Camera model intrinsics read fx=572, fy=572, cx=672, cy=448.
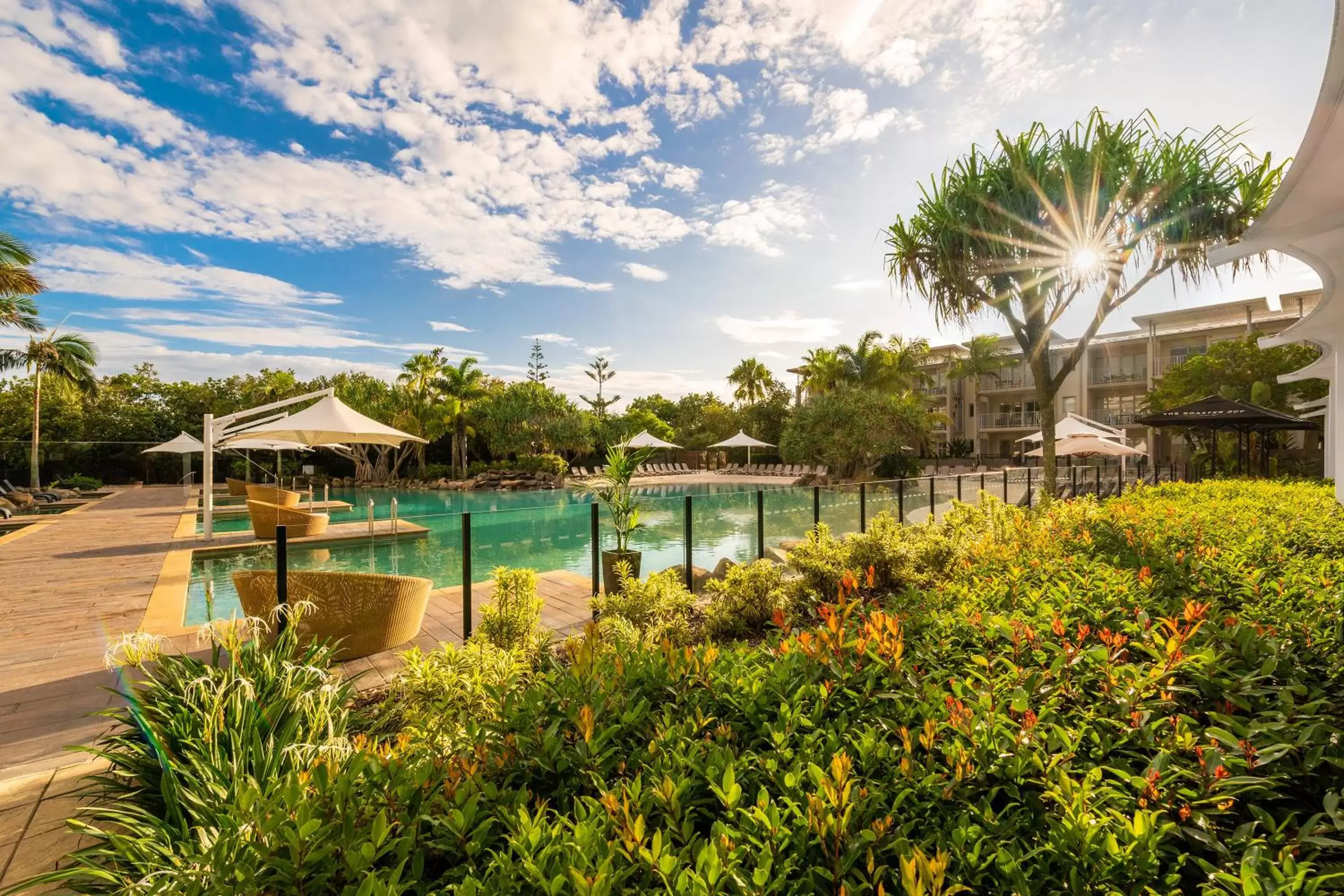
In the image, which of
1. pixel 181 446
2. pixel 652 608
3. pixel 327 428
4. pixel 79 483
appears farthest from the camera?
pixel 79 483

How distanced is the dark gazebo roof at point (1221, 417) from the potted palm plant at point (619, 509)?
10671 millimetres

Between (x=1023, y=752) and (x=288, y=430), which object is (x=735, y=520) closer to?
(x=1023, y=752)

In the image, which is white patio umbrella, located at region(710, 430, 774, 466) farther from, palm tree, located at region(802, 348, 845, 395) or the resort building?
the resort building

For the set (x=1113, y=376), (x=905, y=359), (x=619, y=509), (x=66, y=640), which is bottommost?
(x=66, y=640)

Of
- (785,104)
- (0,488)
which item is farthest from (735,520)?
(0,488)

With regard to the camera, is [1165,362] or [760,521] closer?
[760,521]

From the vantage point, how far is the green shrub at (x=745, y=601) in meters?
4.42

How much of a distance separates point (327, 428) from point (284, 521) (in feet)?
5.77

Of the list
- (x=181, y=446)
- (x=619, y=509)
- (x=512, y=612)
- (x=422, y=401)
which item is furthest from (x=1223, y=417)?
(x=422, y=401)

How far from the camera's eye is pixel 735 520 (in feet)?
27.1

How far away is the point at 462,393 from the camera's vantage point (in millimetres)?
31375

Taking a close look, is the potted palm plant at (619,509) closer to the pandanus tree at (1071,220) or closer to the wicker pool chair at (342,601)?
the wicker pool chair at (342,601)

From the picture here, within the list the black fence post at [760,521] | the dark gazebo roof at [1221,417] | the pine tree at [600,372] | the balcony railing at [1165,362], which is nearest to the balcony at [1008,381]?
the balcony railing at [1165,362]

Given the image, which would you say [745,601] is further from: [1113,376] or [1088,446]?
[1113,376]
